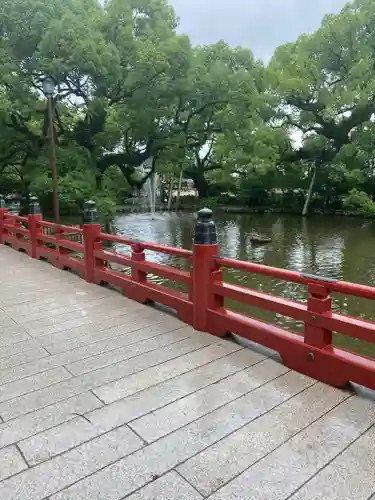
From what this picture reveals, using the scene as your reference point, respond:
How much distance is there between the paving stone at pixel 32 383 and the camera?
2525mm

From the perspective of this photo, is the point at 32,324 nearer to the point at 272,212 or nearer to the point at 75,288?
the point at 75,288

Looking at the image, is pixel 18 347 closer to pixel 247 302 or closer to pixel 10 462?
pixel 10 462

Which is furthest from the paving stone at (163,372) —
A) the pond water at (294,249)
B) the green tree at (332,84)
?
the green tree at (332,84)

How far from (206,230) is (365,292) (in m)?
1.43

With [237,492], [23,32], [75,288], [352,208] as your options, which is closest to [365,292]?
[237,492]

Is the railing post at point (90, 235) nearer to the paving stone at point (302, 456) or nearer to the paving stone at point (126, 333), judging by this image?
the paving stone at point (126, 333)

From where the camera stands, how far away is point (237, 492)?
1.69m

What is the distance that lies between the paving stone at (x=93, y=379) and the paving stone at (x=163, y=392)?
0.19 m

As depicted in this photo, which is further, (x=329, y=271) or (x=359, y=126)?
(x=359, y=126)

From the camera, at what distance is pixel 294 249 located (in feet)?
43.4

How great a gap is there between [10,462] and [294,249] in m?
12.2

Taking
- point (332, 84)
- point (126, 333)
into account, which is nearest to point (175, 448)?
point (126, 333)

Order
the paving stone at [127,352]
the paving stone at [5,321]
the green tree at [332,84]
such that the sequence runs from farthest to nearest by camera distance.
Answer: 1. the green tree at [332,84]
2. the paving stone at [5,321]
3. the paving stone at [127,352]

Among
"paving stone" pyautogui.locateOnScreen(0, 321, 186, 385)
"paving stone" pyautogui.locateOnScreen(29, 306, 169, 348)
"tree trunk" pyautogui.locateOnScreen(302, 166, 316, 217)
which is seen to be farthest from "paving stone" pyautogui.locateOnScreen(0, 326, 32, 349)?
"tree trunk" pyautogui.locateOnScreen(302, 166, 316, 217)
